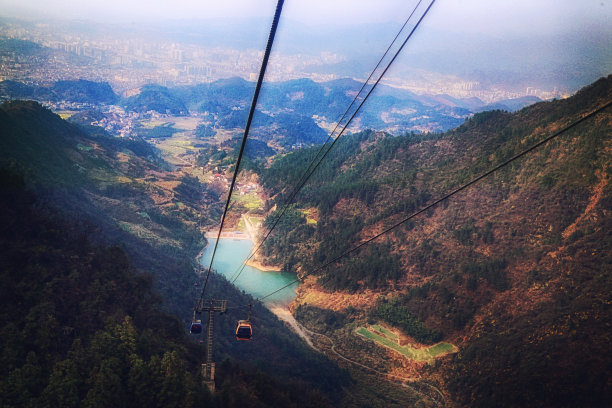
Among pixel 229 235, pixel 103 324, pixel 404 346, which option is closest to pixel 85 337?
pixel 103 324

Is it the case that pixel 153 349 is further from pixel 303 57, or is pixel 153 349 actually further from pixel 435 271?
pixel 303 57

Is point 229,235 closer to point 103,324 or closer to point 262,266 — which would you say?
point 262,266

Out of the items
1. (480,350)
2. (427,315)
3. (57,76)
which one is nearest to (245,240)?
(427,315)

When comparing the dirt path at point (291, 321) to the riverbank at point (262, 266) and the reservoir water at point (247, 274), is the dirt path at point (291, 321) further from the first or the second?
the riverbank at point (262, 266)

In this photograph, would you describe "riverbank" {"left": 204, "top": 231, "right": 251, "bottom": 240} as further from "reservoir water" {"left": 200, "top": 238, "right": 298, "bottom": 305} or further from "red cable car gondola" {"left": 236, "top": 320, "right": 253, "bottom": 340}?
"red cable car gondola" {"left": 236, "top": 320, "right": 253, "bottom": 340}

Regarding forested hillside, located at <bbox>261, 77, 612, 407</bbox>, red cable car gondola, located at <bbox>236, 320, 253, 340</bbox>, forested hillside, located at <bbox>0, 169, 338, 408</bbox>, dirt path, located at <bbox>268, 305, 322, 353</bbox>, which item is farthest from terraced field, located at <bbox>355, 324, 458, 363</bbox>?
red cable car gondola, located at <bbox>236, 320, 253, 340</bbox>

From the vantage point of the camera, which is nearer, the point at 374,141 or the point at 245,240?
the point at 245,240
